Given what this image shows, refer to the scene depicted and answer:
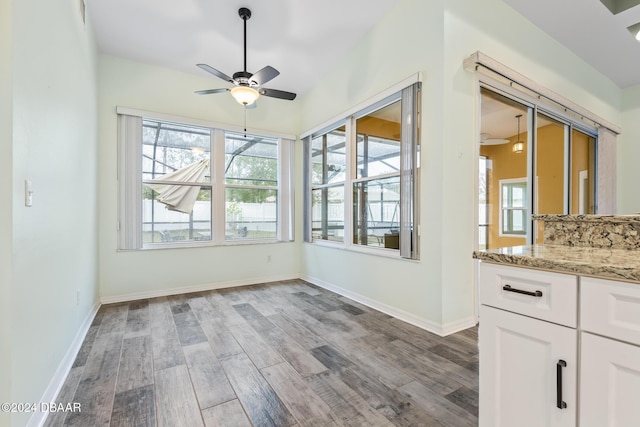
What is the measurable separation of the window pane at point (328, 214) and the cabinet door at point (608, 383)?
124 inches

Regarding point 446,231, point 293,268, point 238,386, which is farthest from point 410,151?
point 293,268

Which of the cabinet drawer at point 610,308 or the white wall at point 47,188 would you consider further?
the white wall at point 47,188

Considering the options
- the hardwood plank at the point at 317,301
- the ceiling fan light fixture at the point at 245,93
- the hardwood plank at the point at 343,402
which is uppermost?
the ceiling fan light fixture at the point at 245,93

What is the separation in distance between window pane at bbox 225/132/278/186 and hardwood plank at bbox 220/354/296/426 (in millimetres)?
2930

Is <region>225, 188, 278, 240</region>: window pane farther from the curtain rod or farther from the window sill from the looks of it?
the curtain rod

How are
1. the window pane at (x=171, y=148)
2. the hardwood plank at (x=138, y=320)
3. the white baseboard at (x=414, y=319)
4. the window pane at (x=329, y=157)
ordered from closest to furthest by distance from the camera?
the white baseboard at (x=414, y=319), the hardwood plank at (x=138, y=320), the window pane at (x=171, y=148), the window pane at (x=329, y=157)

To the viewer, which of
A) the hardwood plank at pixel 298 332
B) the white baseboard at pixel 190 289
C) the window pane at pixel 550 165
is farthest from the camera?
Answer: the white baseboard at pixel 190 289

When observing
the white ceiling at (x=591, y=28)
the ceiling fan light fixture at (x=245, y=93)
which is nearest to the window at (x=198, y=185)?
the ceiling fan light fixture at (x=245, y=93)

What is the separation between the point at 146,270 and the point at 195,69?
2.82m

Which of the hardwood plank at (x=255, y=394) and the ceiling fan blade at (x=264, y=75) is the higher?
the ceiling fan blade at (x=264, y=75)

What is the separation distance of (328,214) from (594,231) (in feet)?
10.6

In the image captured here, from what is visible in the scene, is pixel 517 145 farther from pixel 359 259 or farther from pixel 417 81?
pixel 359 259

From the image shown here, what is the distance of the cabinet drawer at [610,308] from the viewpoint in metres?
0.83

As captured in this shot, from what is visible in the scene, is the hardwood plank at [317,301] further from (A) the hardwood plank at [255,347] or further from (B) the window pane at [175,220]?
(B) the window pane at [175,220]
